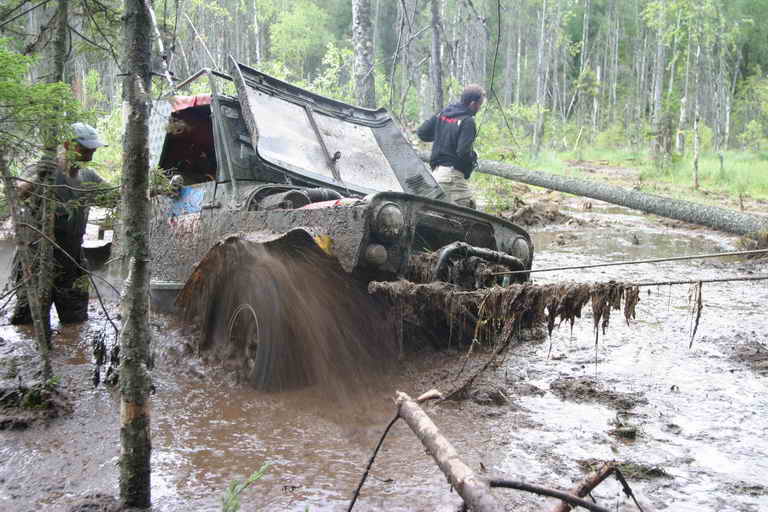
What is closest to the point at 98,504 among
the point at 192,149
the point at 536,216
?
the point at 192,149

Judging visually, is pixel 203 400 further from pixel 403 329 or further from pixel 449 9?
pixel 449 9

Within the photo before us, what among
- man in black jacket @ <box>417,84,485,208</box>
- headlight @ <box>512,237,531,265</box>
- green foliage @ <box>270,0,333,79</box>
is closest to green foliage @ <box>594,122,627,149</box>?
green foliage @ <box>270,0,333,79</box>

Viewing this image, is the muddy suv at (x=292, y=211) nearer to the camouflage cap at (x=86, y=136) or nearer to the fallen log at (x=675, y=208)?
the camouflage cap at (x=86, y=136)

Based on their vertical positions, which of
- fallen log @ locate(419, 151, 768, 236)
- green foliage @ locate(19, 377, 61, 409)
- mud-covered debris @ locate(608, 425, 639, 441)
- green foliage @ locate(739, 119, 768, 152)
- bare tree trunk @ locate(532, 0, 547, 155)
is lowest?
mud-covered debris @ locate(608, 425, 639, 441)

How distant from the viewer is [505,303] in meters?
3.66

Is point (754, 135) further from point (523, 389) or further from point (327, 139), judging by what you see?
point (523, 389)

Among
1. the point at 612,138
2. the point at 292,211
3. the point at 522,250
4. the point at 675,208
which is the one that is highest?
the point at 612,138

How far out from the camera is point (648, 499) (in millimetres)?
2887

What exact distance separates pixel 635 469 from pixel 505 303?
1.06m

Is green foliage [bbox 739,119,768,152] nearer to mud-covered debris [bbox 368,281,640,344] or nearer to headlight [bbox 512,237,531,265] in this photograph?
headlight [bbox 512,237,531,265]

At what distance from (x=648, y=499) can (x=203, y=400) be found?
2.76 meters

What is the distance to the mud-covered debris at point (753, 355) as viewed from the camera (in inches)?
185

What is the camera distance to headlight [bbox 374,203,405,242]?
383 cm

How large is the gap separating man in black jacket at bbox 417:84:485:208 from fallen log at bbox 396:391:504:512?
15.0ft
